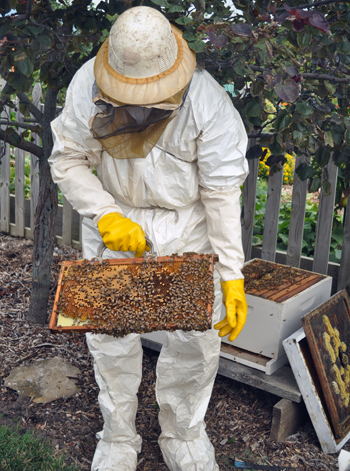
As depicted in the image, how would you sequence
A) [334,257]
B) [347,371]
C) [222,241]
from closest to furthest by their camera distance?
[222,241], [347,371], [334,257]

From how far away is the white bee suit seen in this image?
2.07 meters

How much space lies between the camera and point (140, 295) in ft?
6.51

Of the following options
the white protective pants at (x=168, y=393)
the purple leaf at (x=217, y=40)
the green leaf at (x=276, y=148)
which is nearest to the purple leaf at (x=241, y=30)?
the purple leaf at (x=217, y=40)

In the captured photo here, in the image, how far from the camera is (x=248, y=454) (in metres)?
2.52

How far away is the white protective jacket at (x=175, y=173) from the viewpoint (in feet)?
6.72

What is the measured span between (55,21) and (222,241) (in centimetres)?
156

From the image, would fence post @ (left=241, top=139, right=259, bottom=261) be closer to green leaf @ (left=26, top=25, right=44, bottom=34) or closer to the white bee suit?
the white bee suit

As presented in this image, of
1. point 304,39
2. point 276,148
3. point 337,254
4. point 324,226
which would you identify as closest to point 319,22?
point 304,39

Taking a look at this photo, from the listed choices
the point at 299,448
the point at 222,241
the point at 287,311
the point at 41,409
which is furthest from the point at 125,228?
the point at 299,448

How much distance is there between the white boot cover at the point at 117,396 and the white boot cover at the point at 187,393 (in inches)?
5.8

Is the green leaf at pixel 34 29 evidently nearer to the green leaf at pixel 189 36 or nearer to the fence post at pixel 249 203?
the green leaf at pixel 189 36

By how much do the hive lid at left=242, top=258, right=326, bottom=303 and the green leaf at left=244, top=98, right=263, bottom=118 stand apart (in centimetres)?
100

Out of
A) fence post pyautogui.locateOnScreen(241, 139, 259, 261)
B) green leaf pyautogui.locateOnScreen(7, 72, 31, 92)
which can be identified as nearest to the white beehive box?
fence post pyautogui.locateOnScreen(241, 139, 259, 261)

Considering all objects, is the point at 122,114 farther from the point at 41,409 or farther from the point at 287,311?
the point at 41,409
